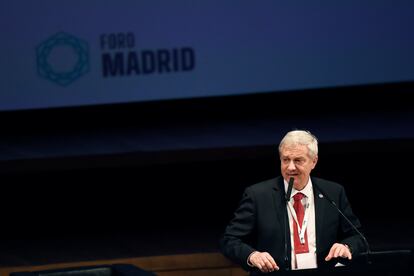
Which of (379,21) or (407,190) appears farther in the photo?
(407,190)

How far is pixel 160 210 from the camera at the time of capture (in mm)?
7168

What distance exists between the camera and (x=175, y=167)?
7.20 m

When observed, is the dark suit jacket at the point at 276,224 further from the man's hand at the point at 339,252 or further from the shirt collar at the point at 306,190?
the man's hand at the point at 339,252

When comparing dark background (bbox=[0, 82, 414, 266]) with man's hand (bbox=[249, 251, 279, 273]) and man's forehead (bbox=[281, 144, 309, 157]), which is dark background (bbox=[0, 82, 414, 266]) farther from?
man's hand (bbox=[249, 251, 279, 273])

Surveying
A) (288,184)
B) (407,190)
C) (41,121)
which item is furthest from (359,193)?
(288,184)

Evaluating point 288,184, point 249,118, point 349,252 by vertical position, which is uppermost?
point 249,118

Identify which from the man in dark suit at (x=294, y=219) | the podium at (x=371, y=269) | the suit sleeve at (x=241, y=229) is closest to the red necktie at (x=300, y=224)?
the man in dark suit at (x=294, y=219)

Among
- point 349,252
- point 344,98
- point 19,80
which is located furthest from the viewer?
point 344,98

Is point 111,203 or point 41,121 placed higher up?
point 41,121

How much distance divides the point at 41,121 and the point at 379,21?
2.22 metres

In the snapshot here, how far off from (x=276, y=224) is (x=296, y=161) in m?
0.25

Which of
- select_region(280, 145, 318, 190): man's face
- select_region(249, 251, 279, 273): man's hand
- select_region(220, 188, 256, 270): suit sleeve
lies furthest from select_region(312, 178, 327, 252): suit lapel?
select_region(249, 251, 279, 273): man's hand

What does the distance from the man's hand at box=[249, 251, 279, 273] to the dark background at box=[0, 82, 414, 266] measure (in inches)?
92.2

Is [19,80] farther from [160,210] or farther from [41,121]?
[160,210]
